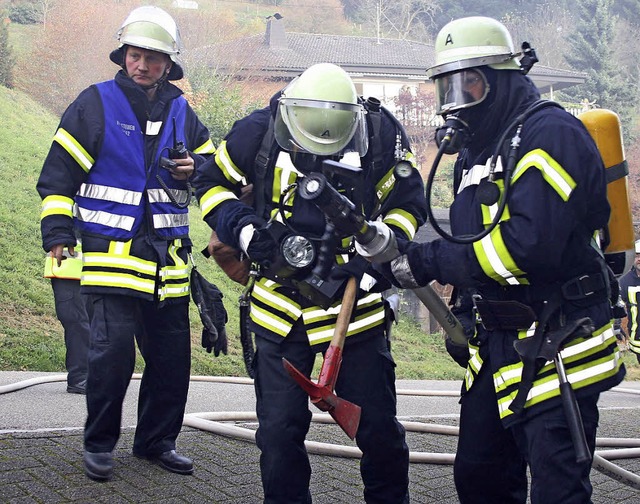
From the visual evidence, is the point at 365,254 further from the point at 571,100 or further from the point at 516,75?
the point at 571,100

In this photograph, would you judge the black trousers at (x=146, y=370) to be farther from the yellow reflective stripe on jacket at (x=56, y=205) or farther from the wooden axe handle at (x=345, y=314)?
the wooden axe handle at (x=345, y=314)

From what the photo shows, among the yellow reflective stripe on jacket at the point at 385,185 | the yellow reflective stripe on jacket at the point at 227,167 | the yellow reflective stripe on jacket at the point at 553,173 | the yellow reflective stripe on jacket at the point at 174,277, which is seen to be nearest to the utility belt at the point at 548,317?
the yellow reflective stripe on jacket at the point at 553,173

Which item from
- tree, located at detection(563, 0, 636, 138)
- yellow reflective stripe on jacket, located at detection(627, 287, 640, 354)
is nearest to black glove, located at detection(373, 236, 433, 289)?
yellow reflective stripe on jacket, located at detection(627, 287, 640, 354)

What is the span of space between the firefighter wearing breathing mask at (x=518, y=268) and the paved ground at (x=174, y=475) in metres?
1.31

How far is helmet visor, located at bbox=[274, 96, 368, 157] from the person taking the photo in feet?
12.2

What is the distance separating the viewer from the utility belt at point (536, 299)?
3197mm

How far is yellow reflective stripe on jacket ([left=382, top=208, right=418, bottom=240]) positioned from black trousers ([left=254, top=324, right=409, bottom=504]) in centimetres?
48

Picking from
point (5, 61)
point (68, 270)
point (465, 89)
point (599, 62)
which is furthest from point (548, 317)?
point (599, 62)

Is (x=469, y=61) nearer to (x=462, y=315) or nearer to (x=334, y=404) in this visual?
(x=462, y=315)

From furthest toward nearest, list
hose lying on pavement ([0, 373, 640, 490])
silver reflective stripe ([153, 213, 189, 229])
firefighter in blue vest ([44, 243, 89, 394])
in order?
firefighter in blue vest ([44, 243, 89, 394]) < silver reflective stripe ([153, 213, 189, 229]) < hose lying on pavement ([0, 373, 640, 490])

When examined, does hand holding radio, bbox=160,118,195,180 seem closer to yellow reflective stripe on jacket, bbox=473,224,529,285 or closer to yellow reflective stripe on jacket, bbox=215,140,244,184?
yellow reflective stripe on jacket, bbox=215,140,244,184

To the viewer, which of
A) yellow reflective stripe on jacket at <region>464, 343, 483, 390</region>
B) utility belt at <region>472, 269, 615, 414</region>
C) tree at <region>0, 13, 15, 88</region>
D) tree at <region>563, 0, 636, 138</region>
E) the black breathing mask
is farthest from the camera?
tree at <region>563, 0, 636, 138</region>

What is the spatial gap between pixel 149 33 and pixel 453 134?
6.97ft

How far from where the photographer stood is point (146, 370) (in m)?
4.91
